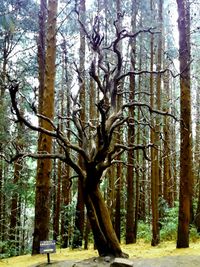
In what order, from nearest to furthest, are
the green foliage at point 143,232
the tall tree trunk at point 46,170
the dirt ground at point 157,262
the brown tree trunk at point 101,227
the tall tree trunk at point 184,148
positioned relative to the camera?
the dirt ground at point 157,262 → the brown tree trunk at point 101,227 → the tall tree trunk at point 184,148 → the tall tree trunk at point 46,170 → the green foliage at point 143,232

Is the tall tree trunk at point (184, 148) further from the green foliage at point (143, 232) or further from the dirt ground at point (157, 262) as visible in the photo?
the green foliage at point (143, 232)

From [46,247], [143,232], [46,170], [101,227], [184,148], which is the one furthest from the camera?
[143,232]

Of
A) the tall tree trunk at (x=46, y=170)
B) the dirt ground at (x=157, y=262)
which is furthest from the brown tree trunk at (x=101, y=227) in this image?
the tall tree trunk at (x=46, y=170)

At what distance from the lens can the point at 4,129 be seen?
52.2ft

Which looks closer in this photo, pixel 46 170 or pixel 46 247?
pixel 46 247

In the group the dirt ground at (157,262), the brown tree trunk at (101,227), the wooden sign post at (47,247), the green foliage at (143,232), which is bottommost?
the green foliage at (143,232)

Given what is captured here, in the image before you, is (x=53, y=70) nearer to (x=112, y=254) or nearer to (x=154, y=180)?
(x=154, y=180)

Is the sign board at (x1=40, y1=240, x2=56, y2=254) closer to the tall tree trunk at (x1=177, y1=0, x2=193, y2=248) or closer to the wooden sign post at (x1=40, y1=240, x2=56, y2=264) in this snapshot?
the wooden sign post at (x1=40, y1=240, x2=56, y2=264)

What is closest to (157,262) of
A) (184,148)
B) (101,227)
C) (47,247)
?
(101,227)

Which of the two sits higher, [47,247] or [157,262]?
[47,247]

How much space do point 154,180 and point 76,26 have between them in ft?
30.6

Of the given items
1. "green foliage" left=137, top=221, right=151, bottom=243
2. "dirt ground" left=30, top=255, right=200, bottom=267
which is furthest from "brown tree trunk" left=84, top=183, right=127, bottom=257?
"green foliage" left=137, top=221, right=151, bottom=243

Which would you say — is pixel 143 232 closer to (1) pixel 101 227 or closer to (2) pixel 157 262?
(1) pixel 101 227

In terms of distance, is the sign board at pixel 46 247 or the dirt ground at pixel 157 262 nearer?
the dirt ground at pixel 157 262
